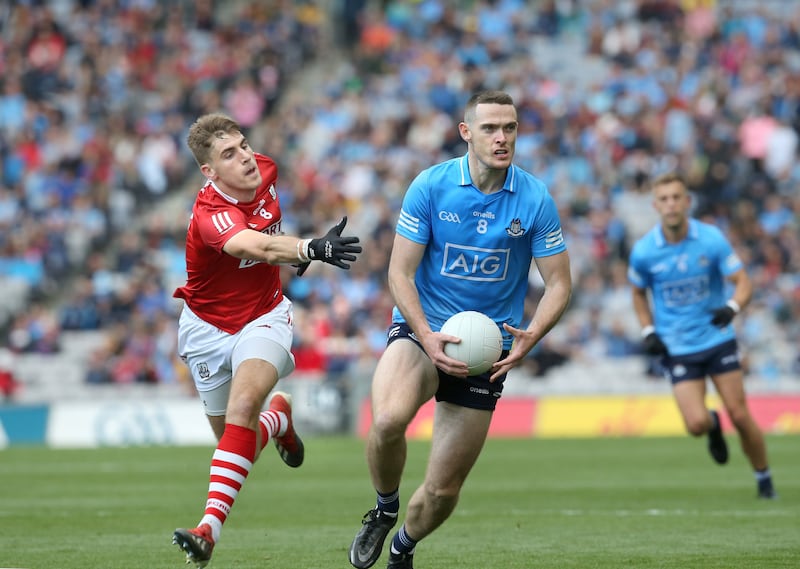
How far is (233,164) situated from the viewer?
8758 mm

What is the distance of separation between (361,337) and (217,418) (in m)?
15.5

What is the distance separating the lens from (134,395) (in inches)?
913

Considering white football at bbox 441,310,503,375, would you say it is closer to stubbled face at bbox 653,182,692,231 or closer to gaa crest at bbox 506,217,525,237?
gaa crest at bbox 506,217,525,237

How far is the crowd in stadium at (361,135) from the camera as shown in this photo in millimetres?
25547

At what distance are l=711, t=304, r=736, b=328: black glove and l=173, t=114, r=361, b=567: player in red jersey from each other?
16.3 feet

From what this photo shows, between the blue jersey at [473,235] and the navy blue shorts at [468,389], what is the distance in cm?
31

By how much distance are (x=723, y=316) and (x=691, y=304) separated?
2.03ft

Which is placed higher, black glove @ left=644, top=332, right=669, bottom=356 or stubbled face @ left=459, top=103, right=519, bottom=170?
stubbled face @ left=459, top=103, right=519, bottom=170

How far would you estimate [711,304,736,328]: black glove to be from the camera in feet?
42.0

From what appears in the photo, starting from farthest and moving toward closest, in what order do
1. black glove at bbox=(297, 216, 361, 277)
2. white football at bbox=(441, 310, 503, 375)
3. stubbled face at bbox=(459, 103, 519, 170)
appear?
stubbled face at bbox=(459, 103, 519, 170), white football at bbox=(441, 310, 503, 375), black glove at bbox=(297, 216, 361, 277)

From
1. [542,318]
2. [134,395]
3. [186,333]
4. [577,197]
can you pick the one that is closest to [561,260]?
[542,318]

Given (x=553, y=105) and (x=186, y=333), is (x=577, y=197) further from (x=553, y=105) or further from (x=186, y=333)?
(x=186, y=333)

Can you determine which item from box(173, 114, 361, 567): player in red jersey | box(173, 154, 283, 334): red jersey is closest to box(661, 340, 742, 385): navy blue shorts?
box(173, 114, 361, 567): player in red jersey

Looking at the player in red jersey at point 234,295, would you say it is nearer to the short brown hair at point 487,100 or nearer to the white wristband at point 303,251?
the white wristband at point 303,251
